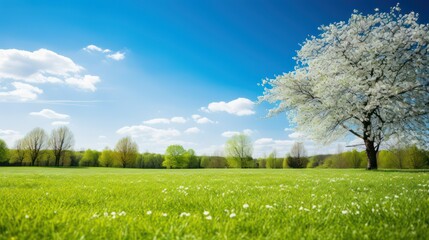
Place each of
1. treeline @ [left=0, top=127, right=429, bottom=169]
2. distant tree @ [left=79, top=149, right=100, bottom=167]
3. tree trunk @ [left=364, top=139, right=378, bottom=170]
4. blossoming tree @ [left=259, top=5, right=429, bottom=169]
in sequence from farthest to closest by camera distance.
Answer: distant tree @ [left=79, top=149, right=100, bottom=167], treeline @ [left=0, top=127, right=429, bottom=169], tree trunk @ [left=364, top=139, right=378, bottom=170], blossoming tree @ [left=259, top=5, right=429, bottom=169]

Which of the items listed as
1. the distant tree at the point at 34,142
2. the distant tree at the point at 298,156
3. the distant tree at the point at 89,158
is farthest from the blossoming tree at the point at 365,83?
the distant tree at the point at 89,158

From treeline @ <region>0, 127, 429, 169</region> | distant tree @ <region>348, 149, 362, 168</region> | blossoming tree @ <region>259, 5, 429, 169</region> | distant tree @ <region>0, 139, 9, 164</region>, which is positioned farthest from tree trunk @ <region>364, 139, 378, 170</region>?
distant tree @ <region>0, 139, 9, 164</region>

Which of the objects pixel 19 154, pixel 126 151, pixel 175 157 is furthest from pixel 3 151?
pixel 175 157

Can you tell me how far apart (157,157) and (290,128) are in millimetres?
106048

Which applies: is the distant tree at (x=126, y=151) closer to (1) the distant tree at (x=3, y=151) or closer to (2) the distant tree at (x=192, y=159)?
(2) the distant tree at (x=192, y=159)

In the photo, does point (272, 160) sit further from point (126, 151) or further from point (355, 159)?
point (126, 151)

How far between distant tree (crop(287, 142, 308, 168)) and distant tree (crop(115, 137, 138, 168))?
62586mm

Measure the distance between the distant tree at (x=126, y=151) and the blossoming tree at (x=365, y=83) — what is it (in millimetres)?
81980

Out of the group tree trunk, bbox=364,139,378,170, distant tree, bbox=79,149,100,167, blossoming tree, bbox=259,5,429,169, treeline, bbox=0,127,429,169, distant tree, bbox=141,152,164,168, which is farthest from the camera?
distant tree, bbox=141,152,164,168

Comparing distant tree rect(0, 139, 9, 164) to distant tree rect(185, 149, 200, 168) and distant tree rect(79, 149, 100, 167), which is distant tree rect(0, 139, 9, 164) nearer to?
distant tree rect(79, 149, 100, 167)

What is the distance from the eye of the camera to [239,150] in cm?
10638

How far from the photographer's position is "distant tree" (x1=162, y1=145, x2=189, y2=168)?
4274 inches

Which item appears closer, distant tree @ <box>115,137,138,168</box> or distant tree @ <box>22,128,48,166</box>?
distant tree @ <box>22,128,48,166</box>

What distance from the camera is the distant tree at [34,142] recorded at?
3484 inches
